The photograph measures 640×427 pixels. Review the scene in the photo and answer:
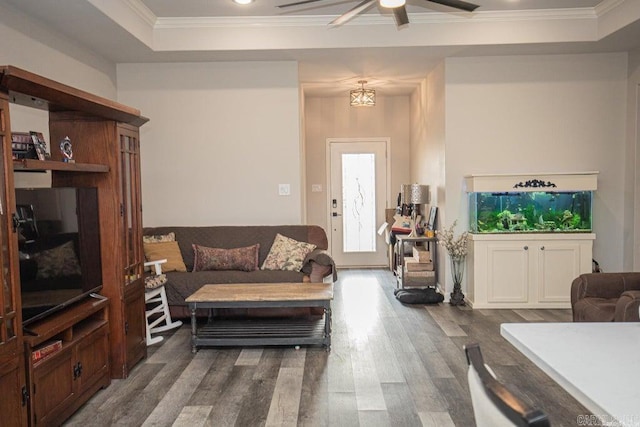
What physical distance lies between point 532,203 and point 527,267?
2.14 ft

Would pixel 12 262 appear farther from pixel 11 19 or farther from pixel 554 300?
pixel 554 300

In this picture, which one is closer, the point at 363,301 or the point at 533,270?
the point at 533,270

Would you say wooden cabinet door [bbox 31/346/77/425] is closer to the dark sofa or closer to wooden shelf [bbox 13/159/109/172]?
wooden shelf [bbox 13/159/109/172]

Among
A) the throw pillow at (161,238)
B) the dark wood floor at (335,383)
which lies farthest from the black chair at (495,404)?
the throw pillow at (161,238)

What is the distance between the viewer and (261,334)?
153 inches

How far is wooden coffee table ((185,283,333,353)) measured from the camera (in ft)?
12.1

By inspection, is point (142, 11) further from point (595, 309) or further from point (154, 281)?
point (595, 309)

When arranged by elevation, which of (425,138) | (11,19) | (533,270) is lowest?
(533,270)

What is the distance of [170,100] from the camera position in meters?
5.26

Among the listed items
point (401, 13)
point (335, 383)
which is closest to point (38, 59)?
point (401, 13)

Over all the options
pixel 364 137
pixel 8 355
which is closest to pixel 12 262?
pixel 8 355

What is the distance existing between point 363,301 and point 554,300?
197cm

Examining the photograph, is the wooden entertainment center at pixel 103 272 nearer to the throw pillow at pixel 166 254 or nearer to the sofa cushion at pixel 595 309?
the throw pillow at pixel 166 254

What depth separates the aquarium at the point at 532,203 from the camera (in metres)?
4.77
